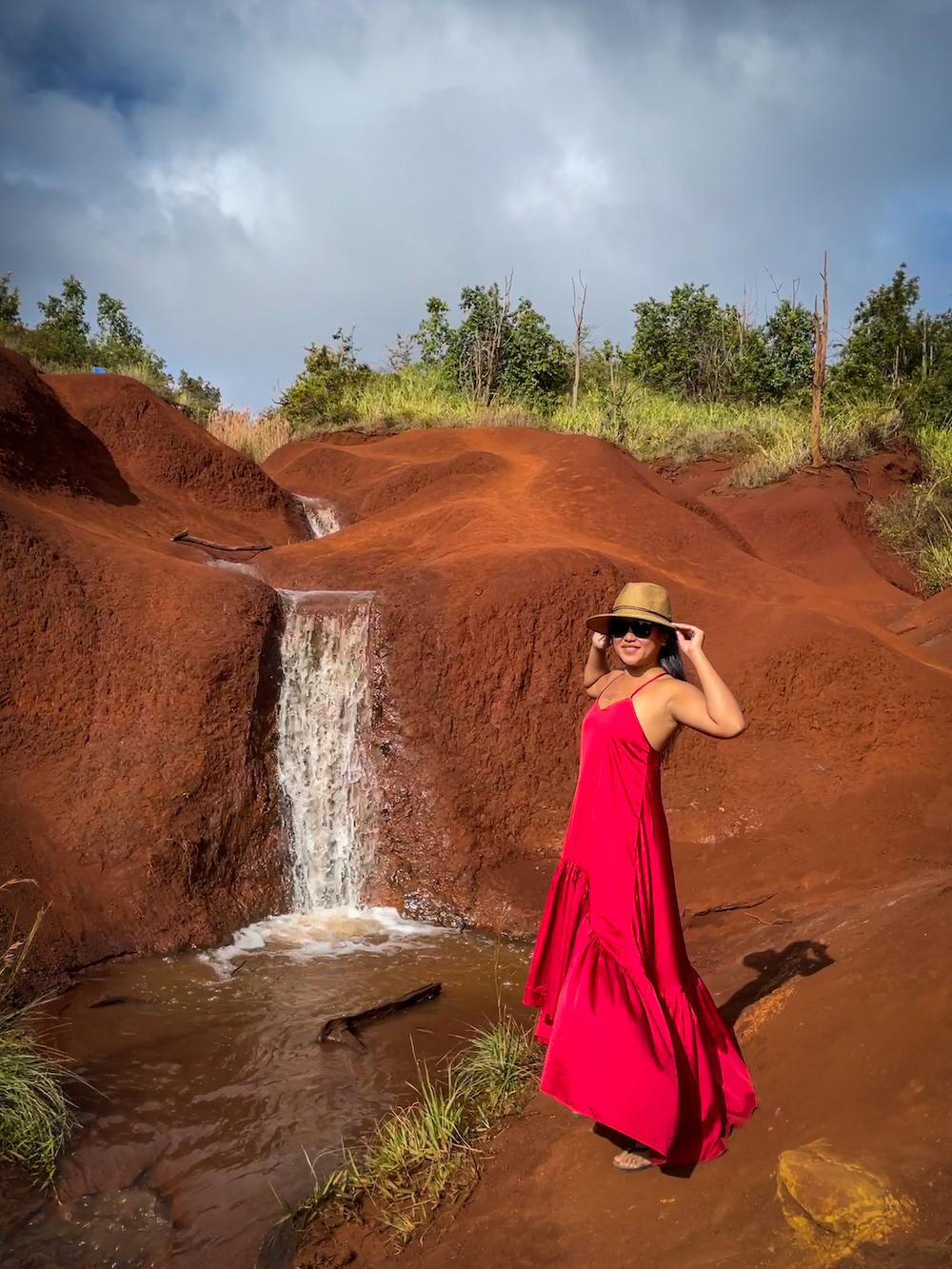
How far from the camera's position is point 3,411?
27.2ft

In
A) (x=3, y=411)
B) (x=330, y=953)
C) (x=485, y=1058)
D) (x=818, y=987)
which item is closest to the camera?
(x=818, y=987)

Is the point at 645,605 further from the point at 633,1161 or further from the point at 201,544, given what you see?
the point at 201,544

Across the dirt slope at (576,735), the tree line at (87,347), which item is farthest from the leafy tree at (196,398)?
the dirt slope at (576,735)

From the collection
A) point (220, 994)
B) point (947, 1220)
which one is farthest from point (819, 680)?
point (947, 1220)

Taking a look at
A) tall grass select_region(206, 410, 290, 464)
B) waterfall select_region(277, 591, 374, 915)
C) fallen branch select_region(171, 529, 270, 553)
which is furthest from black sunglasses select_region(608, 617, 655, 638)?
tall grass select_region(206, 410, 290, 464)

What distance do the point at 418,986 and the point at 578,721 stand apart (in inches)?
101

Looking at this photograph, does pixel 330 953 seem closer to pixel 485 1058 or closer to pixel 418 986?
pixel 418 986

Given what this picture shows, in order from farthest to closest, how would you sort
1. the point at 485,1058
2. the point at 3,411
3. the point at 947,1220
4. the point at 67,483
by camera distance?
the point at 67,483, the point at 3,411, the point at 485,1058, the point at 947,1220

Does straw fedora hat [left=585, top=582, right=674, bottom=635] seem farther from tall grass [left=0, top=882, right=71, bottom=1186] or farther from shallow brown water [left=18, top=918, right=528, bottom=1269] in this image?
tall grass [left=0, top=882, right=71, bottom=1186]

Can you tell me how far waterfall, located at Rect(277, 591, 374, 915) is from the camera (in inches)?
265

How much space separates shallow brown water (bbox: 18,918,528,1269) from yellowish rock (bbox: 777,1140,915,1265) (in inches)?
70.1

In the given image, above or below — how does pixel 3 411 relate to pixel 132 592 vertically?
above

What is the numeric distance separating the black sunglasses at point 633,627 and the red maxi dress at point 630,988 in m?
0.14

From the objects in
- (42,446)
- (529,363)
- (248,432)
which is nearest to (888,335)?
(529,363)
